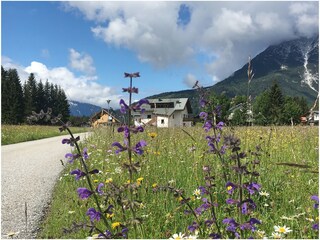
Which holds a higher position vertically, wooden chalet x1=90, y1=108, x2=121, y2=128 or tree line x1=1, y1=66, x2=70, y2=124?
tree line x1=1, y1=66, x2=70, y2=124

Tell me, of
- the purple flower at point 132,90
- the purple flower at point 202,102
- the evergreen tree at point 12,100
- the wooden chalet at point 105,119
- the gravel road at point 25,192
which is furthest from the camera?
the evergreen tree at point 12,100

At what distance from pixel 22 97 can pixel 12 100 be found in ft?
12.2

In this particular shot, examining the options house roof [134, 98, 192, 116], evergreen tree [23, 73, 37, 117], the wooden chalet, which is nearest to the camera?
house roof [134, 98, 192, 116]

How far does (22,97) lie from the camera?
79.8m

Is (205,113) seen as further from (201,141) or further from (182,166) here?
(201,141)

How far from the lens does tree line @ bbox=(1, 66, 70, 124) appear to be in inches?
2980

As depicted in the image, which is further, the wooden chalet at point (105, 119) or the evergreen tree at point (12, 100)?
the evergreen tree at point (12, 100)

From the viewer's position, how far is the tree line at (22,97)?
7569 centimetres

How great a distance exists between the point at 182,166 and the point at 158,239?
2.34 m

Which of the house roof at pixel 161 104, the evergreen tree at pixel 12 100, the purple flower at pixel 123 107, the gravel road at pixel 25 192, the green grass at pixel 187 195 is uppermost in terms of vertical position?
the evergreen tree at pixel 12 100

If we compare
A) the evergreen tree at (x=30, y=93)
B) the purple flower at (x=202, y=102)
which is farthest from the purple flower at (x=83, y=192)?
the evergreen tree at (x=30, y=93)

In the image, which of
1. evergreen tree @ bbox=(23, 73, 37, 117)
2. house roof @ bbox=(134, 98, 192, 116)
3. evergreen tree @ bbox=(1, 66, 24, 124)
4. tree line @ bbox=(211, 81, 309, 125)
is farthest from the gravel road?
evergreen tree @ bbox=(23, 73, 37, 117)

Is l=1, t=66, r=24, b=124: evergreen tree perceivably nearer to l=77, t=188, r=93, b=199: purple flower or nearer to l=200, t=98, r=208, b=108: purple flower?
l=200, t=98, r=208, b=108: purple flower

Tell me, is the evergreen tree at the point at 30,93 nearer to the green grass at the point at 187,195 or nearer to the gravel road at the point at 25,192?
the gravel road at the point at 25,192
